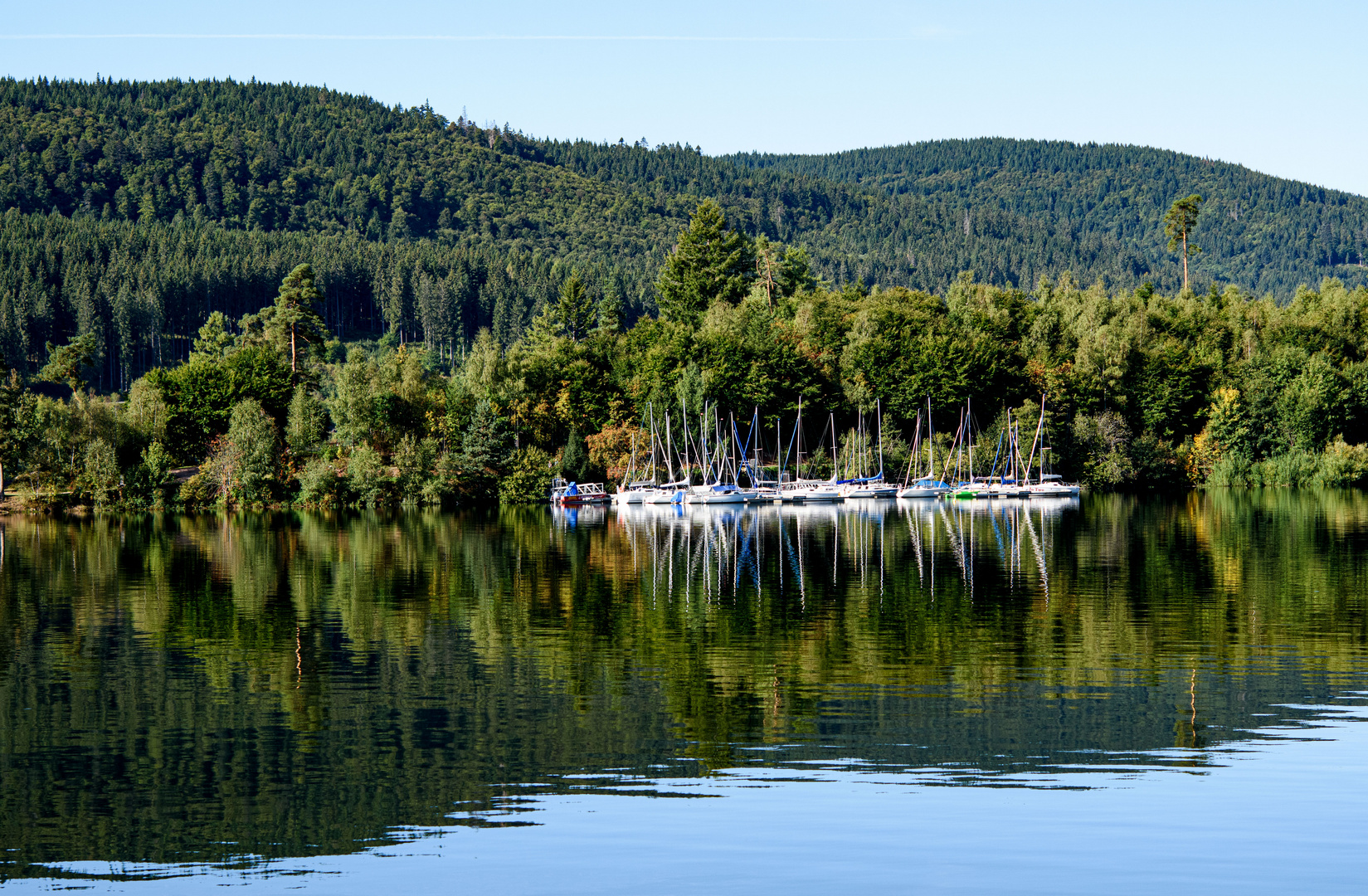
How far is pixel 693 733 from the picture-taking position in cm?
2352

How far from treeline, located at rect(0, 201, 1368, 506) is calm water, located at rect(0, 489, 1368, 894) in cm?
5896

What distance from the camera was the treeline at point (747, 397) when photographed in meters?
107

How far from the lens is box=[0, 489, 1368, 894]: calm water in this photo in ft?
54.7

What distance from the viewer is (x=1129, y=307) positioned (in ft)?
457

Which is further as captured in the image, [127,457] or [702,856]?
[127,457]

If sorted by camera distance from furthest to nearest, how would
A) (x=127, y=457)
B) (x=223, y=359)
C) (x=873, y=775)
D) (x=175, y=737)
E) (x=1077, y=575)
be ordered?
(x=223, y=359), (x=127, y=457), (x=1077, y=575), (x=175, y=737), (x=873, y=775)

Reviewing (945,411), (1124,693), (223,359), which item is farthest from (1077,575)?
(223,359)

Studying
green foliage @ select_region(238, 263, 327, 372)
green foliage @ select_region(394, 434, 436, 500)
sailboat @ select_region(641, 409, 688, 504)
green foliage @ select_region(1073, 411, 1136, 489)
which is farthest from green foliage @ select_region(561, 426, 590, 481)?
green foliage @ select_region(1073, 411, 1136, 489)

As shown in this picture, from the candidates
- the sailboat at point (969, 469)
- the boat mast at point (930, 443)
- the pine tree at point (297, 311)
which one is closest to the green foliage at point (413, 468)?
the pine tree at point (297, 311)

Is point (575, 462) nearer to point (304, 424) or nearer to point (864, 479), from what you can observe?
point (304, 424)

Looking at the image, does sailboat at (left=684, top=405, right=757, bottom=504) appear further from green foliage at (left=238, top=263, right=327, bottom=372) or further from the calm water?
the calm water

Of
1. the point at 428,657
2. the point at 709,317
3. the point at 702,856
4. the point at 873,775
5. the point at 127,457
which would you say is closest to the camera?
the point at 702,856

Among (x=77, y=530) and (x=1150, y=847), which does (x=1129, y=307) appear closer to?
(x=77, y=530)

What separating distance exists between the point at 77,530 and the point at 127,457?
86.2ft
